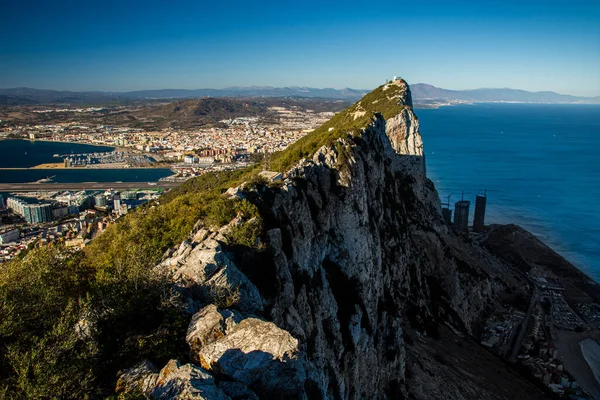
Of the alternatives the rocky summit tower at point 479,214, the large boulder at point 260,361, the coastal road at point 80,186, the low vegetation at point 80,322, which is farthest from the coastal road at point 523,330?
the coastal road at point 80,186

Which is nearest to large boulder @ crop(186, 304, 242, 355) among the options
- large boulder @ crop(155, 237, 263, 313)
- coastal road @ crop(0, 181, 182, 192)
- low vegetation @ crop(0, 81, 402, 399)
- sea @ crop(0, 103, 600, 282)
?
low vegetation @ crop(0, 81, 402, 399)

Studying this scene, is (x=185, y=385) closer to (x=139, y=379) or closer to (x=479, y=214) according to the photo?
(x=139, y=379)

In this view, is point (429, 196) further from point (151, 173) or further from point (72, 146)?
point (72, 146)

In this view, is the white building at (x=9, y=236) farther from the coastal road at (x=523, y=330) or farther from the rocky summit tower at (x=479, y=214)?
the rocky summit tower at (x=479, y=214)

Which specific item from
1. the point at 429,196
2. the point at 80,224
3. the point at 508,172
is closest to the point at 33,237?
the point at 80,224

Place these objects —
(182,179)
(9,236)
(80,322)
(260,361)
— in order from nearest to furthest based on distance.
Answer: (260,361)
(80,322)
(9,236)
(182,179)

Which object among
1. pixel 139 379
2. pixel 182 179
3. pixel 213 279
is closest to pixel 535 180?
pixel 182 179
